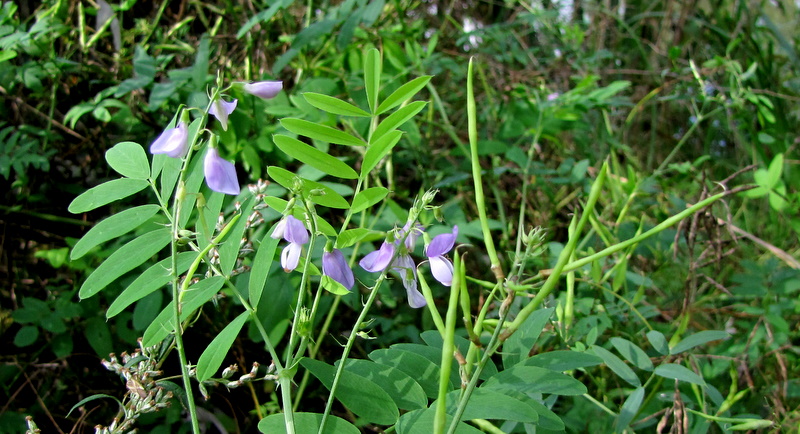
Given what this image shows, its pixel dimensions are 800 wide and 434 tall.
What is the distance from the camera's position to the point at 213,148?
2.16 ft

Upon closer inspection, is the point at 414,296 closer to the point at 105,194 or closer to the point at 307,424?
the point at 307,424

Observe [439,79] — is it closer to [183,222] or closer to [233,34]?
[233,34]

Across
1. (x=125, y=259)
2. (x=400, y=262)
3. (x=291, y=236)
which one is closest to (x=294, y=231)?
(x=291, y=236)

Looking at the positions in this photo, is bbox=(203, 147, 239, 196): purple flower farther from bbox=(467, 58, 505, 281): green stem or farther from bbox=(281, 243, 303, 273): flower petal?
bbox=(467, 58, 505, 281): green stem

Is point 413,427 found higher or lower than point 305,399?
higher

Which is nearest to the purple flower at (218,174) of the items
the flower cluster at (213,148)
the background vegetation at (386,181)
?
the flower cluster at (213,148)

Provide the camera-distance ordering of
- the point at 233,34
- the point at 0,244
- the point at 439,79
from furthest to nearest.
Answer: the point at 439,79, the point at 233,34, the point at 0,244

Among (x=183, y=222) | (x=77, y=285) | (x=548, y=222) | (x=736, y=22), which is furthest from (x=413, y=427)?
(x=736, y=22)

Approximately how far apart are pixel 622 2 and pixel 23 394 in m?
2.79

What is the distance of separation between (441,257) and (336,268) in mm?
115

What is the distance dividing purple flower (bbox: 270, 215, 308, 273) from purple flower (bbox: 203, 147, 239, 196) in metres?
0.06

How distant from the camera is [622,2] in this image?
2881 millimetres

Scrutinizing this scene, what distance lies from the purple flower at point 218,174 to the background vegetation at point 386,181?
52 cm

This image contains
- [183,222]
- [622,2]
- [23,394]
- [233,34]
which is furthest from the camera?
[622,2]
